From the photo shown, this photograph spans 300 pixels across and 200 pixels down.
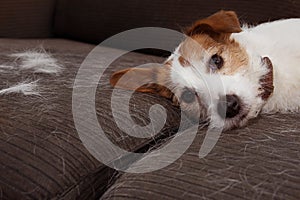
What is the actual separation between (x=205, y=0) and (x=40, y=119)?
920mm

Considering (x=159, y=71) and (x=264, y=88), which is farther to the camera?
(x=159, y=71)

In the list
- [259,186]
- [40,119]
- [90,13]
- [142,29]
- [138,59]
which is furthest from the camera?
[90,13]

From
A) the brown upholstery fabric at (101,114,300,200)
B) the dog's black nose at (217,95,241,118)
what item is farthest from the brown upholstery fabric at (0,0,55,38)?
the brown upholstery fabric at (101,114,300,200)

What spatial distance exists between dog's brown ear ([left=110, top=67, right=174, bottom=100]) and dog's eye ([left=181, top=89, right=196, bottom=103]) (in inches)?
1.5

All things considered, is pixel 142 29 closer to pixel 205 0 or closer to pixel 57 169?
pixel 205 0

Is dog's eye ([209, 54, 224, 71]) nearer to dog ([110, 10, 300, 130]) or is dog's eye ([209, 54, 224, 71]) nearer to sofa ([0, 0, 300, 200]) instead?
dog ([110, 10, 300, 130])

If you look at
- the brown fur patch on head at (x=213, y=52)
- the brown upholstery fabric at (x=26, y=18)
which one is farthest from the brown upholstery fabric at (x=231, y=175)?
the brown upholstery fabric at (x=26, y=18)

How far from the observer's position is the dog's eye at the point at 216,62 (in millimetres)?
1182

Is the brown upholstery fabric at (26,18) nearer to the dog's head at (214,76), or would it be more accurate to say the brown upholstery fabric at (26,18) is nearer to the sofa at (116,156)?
the sofa at (116,156)

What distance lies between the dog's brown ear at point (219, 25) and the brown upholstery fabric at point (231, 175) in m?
0.37

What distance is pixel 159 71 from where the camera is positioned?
1305mm

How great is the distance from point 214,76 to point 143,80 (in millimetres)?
202

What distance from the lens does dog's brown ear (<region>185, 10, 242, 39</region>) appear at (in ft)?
3.85

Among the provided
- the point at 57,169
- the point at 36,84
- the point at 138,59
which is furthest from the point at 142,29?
the point at 57,169
